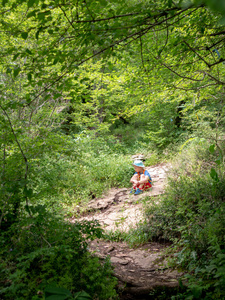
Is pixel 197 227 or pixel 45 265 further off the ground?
pixel 45 265

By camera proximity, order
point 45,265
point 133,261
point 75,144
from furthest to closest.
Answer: point 75,144 < point 133,261 < point 45,265

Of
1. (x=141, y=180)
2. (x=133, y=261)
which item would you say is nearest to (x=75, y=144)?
(x=133, y=261)

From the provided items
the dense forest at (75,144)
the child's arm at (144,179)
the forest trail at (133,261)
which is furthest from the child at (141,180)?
the dense forest at (75,144)

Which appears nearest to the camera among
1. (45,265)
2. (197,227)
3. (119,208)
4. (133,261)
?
(45,265)

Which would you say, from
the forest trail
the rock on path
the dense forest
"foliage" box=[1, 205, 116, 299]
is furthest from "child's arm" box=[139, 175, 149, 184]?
"foliage" box=[1, 205, 116, 299]

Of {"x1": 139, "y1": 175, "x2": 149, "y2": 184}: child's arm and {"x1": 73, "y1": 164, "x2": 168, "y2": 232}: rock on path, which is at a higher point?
{"x1": 139, "y1": 175, "x2": 149, "y2": 184}: child's arm

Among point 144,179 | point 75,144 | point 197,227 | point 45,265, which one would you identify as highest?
point 75,144

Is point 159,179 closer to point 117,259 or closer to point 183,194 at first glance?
point 183,194

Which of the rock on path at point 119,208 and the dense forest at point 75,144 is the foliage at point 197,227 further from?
the rock on path at point 119,208

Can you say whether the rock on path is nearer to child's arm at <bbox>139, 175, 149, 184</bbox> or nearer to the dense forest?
child's arm at <bbox>139, 175, 149, 184</bbox>

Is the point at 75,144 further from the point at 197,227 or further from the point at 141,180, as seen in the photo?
the point at 141,180

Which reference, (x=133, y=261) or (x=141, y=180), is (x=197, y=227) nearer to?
(x=133, y=261)

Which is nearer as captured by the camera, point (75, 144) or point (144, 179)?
point (75, 144)

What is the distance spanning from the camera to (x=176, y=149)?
373 inches
